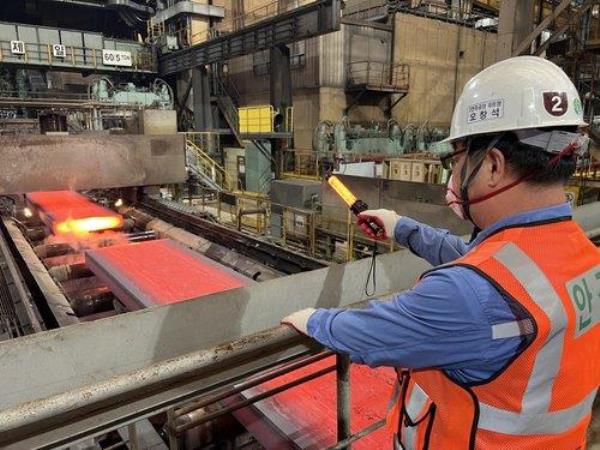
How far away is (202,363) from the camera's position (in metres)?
0.93

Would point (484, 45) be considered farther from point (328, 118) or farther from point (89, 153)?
point (89, 153)

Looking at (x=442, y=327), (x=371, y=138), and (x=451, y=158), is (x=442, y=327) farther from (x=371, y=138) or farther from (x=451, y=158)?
(x=371, y=138)

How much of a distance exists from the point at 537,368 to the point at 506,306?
162 millimetres

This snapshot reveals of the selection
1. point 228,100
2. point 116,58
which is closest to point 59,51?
point 116,58

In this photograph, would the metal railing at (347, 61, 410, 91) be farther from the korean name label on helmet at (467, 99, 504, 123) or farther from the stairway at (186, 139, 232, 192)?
the korean name label on helmet at (467, 99, 504, 123)

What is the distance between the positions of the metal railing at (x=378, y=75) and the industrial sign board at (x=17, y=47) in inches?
516

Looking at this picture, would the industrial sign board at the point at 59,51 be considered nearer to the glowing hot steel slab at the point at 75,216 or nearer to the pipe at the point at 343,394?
the glowing hot steel slab at the point at 75,216

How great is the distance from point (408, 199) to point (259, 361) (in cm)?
522

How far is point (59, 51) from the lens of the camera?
58.4 feet

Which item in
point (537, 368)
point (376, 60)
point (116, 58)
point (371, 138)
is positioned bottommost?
point (537, 368)

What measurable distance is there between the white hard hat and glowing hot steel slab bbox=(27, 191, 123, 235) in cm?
498

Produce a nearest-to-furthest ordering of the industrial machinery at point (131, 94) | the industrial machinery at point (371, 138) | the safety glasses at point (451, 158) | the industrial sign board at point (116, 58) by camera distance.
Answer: the safety glasses at point (451, 158) → the industrial machinery at point (371, 138) → the industrial machinery at point (131, 94) → the industrial sign board at point (116, 58)

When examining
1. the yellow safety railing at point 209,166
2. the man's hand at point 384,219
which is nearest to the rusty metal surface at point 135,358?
the man's hand at point 384,219

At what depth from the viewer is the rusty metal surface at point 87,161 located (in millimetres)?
4137
